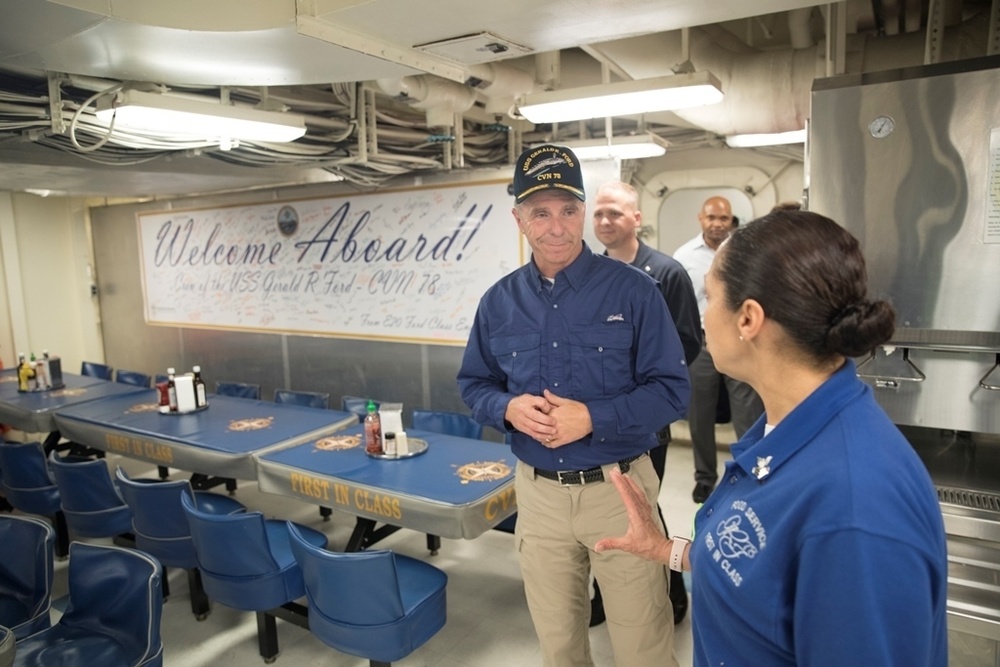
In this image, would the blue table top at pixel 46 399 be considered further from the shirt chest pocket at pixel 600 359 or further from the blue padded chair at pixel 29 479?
the shirt chest pocket at pixel 600 359

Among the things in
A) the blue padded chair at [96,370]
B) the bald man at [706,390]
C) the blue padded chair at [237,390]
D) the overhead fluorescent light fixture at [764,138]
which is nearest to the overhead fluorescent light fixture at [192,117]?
the blue padded chair at [237,390]

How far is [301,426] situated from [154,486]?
0.99m

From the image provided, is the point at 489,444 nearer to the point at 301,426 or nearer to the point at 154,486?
the point at 301,426

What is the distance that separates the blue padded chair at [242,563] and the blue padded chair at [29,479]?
1.63 m

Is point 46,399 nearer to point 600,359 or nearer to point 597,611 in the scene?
point 597,611

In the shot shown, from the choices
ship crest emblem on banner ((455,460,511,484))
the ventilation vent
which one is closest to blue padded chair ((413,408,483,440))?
ship crest emblem on banner ((455,460,511,484))

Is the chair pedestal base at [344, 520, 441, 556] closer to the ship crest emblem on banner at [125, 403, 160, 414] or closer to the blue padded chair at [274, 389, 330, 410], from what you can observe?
the blue padded chair at [274, 389, 330, 410]

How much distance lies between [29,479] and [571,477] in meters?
3.53

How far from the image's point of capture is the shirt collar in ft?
3.01

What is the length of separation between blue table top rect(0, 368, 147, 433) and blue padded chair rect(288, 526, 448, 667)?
3191 mm

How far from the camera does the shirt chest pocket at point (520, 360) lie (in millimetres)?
1966

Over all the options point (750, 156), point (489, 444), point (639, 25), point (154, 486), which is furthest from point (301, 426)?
point (750, 156)

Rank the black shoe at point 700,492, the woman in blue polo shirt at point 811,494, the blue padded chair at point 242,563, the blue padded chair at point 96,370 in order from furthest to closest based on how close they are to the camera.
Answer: the blue padded chair at point 96,370 → the black shoe at point 700,492 → the blue padded chair at point 242,563 → the woman in blue polo shirt at point 811,494

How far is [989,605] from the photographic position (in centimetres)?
185
